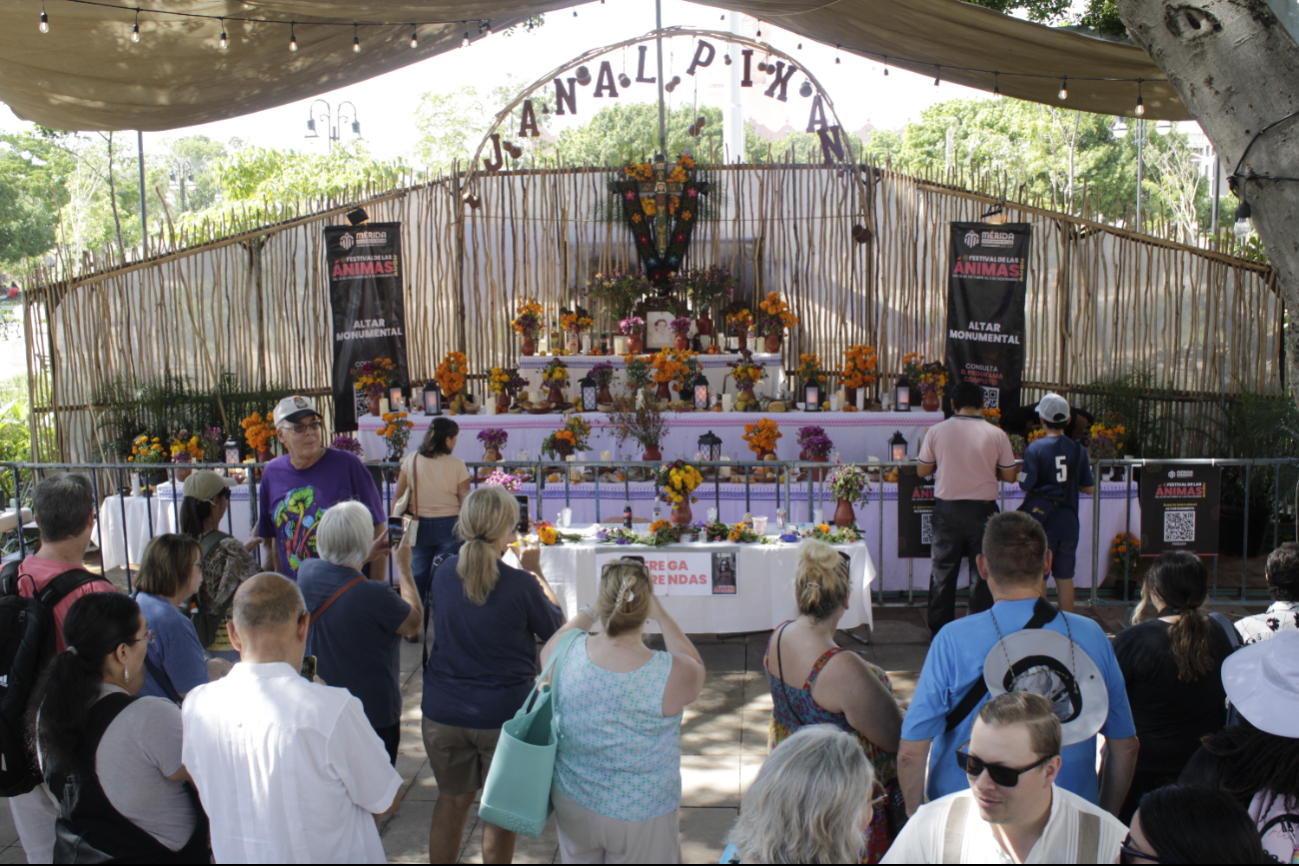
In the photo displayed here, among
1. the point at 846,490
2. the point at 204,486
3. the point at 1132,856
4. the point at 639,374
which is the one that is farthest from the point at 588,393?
the point at 1132,856

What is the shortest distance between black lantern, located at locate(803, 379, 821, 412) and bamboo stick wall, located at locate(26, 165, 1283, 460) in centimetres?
183

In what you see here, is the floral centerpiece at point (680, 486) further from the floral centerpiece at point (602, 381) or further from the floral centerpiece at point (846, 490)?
the floral centerpiece at point (602, 381)

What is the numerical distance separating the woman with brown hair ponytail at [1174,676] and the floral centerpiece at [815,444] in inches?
184

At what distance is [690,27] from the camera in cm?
891

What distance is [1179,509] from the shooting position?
19.5ft

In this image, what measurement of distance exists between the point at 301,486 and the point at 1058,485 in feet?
13.5

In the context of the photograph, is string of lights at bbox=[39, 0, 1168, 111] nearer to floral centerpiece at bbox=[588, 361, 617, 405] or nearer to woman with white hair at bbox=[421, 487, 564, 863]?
woman with white hair at bbox=[421, 487, 564, 863]

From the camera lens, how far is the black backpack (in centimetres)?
273

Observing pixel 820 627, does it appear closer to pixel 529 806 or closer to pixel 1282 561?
pixel 529 806

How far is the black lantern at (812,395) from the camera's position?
868cm

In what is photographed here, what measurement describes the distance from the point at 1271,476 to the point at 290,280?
918cm

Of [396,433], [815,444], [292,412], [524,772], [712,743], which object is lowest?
[712,743]

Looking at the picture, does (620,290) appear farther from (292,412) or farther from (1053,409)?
(292,412)

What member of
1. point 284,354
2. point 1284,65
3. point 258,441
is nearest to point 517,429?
point 258,441
